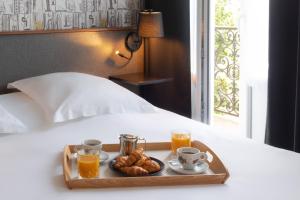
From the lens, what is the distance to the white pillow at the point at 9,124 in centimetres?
224

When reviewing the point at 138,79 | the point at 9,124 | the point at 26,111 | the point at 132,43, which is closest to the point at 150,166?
the point at 9,124

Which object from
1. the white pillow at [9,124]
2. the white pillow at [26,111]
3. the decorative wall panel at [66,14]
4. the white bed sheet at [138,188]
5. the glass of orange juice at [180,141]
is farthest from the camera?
the decorative wall panel at [66,14]

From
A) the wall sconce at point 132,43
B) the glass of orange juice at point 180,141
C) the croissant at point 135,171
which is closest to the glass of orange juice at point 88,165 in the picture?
the croissant at point 135,171

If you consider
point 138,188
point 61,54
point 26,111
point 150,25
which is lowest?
point 138,188

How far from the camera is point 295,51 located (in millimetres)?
2527

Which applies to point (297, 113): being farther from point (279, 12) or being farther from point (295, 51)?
point (279, 12)

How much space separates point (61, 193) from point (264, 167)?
0.83 m

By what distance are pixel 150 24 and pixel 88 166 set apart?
1.78 metres

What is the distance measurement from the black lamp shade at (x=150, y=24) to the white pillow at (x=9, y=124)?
128 centimetres

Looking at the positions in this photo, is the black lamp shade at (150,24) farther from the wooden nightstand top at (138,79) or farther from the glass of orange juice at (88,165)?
the glass of orange juice at (88,165)

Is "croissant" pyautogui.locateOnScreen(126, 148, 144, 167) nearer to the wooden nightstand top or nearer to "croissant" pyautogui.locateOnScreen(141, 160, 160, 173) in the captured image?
"croissant" pyautogui.locateOnScreen(141, 160, 160, 173)

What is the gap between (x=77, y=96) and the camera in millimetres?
2561

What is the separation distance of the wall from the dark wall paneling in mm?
223

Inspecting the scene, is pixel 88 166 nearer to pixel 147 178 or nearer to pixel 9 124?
pixel 147 178
